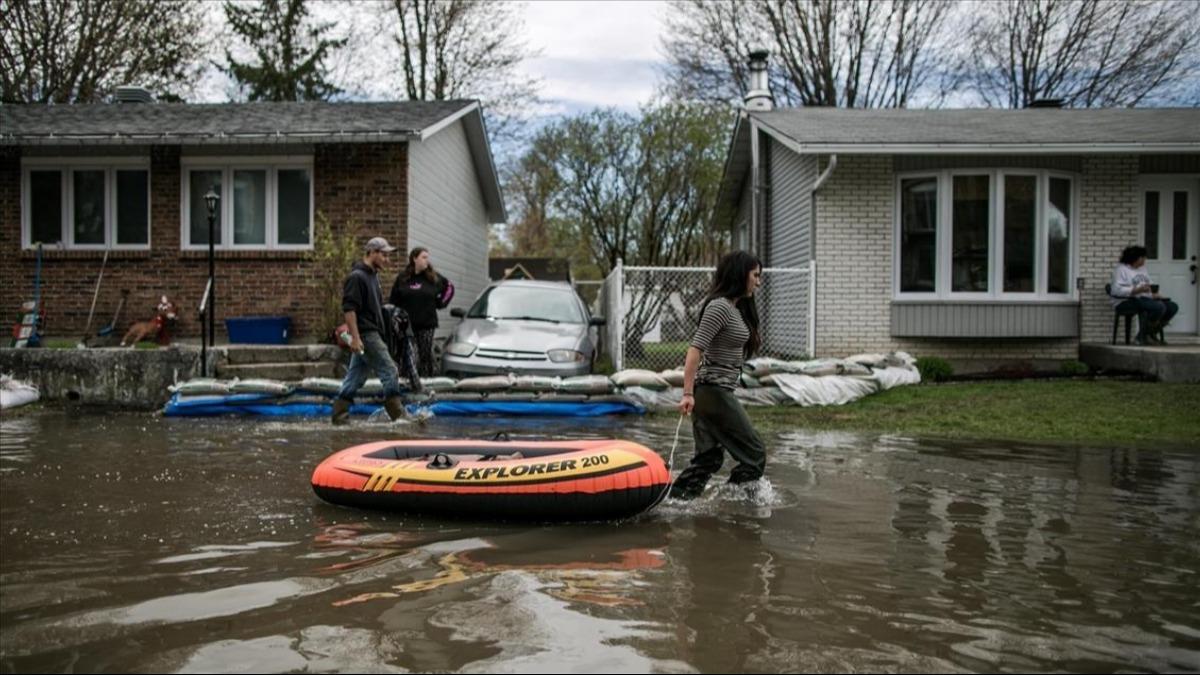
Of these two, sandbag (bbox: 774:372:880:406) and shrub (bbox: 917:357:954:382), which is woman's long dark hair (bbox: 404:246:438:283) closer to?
sandbag (bbox: 774:372:880:406)

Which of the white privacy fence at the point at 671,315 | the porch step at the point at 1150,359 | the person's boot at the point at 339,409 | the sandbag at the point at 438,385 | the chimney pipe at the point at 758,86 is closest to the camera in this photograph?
the person's boot at the point at 339,409

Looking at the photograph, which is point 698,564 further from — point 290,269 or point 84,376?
point 290,269

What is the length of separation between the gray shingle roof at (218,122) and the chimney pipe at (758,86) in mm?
5234

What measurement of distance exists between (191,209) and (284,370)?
4.20 m

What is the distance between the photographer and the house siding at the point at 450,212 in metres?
15.9

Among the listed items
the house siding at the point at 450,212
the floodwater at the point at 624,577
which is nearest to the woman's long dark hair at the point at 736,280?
the floodwater at the point at 624,577

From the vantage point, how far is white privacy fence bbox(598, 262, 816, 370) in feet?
44.6

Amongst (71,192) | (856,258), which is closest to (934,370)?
(856,258)

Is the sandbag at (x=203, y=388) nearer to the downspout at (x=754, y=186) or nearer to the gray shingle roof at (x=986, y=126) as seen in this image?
the gray shingle roof at (x=986, y=126)

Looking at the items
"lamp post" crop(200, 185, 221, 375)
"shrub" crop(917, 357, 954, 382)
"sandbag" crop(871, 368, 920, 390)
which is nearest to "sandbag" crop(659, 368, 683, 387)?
"sandbag" crop(871, 368, 920, 390)

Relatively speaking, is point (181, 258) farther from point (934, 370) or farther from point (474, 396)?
point (934, 370)

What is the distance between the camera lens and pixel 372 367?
9.91 m

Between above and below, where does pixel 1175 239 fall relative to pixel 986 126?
below

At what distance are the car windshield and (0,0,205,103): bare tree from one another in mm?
17515
